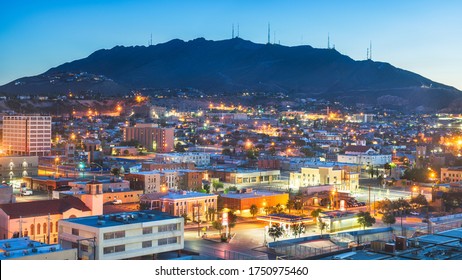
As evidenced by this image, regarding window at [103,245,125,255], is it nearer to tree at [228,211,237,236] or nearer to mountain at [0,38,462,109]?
tree at [228,211,237,236]

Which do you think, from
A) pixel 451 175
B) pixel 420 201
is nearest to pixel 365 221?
pixel 420 201

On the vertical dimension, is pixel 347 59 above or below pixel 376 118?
above

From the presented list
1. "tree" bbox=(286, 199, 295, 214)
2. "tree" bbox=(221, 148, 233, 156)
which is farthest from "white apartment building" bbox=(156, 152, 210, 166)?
"tree" bbox=(286, 199, 295, 214)

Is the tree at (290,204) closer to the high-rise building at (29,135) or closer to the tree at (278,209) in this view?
the tree at (278,209)

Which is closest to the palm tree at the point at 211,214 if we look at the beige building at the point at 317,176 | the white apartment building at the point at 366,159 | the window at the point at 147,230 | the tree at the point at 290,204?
the tree at the point at 290,204
